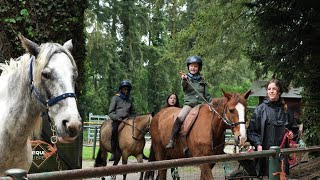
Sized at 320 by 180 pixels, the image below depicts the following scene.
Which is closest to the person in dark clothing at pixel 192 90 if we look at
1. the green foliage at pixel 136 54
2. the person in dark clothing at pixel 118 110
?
the person in dark clothing at pixel 118 110

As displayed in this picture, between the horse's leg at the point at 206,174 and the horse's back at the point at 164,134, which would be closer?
the horse's leg at the point at 206,174

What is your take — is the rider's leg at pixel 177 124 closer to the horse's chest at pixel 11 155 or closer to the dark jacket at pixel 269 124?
the dark jacket at pixel 269 124

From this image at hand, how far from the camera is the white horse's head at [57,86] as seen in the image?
3398 mm

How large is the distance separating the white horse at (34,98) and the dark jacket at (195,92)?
430 cm

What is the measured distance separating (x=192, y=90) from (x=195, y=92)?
2.7 inches

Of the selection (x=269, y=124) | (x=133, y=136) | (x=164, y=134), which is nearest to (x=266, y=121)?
(x=269, y=124)

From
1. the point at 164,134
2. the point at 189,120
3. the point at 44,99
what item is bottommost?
the point at 164,134

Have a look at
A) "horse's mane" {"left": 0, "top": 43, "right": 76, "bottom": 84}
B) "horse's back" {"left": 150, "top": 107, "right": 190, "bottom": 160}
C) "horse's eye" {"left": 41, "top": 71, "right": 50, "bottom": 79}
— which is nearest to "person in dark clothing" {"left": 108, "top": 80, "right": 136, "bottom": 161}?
"horse's back" {"left": 150, "top": 107, "right": 190, "bottom": 160}

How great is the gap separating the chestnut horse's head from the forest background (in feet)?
7.69

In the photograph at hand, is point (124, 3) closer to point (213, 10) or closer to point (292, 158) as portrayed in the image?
point (213, 10)

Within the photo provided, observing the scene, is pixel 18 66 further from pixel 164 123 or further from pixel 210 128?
pixel 164 123

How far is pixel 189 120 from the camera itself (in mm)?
8055

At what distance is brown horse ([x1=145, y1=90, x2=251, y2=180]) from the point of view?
697cm

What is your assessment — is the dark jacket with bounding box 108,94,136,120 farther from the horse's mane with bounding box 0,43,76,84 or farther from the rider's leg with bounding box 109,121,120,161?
the horse's mane with bounding box 0,43,76,84
